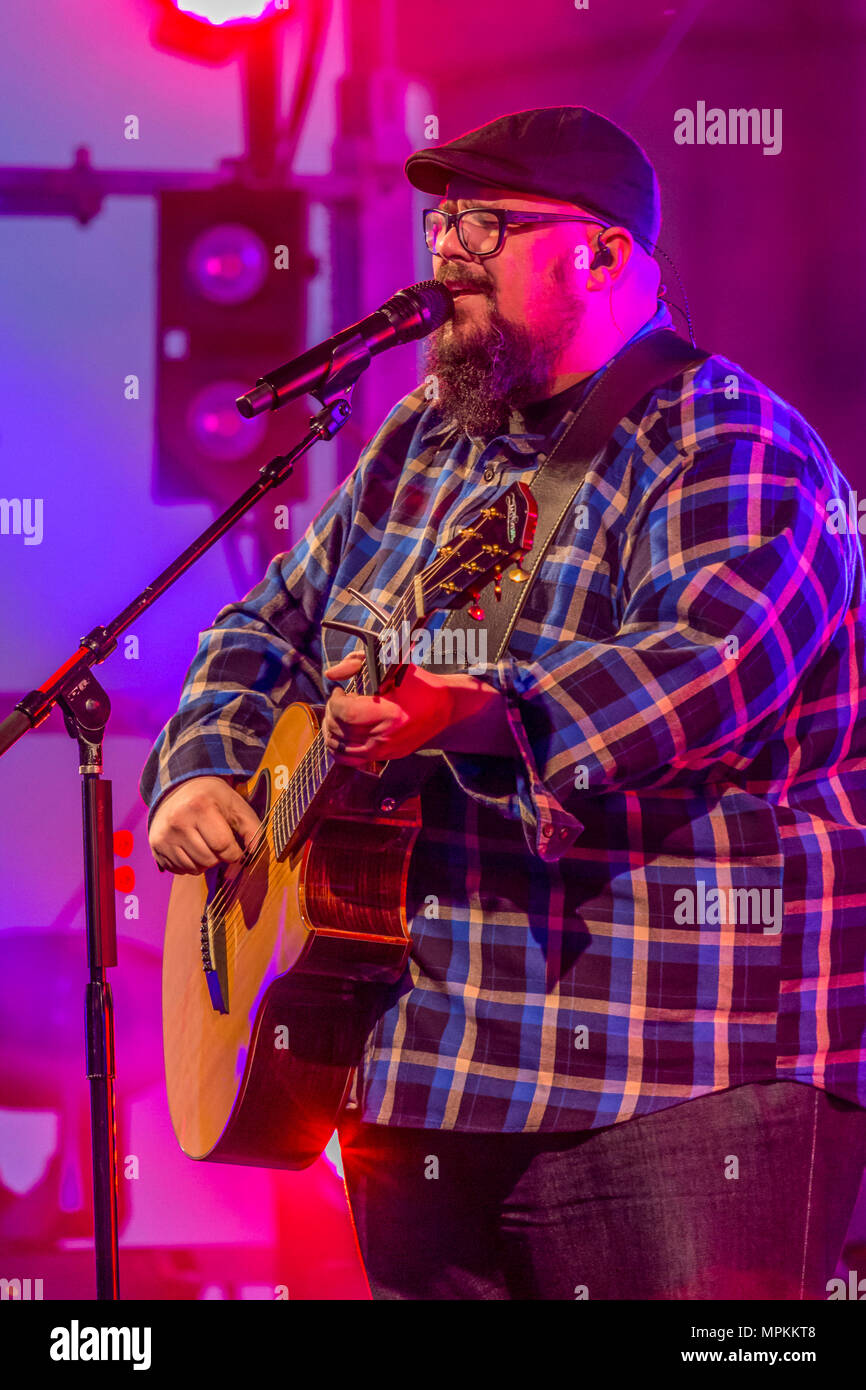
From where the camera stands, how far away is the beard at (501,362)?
1966 mm

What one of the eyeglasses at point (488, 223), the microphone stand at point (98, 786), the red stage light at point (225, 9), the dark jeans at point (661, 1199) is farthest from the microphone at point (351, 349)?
the red stage light at point (225, 9)

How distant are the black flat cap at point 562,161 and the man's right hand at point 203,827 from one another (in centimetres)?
99

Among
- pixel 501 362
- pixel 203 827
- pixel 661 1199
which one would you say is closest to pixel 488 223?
pixel 501 362

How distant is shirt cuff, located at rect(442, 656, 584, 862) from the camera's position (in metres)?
1.44

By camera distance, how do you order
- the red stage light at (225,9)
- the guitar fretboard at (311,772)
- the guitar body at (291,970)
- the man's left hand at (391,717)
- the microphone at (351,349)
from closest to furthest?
the man's left hand at (391,717)
the guitar fretboard at (311,772)
the guitar body at (291,970)
the microphone at (351,349)
the red stage light at (225,9)

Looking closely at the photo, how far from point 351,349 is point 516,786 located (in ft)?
2.37

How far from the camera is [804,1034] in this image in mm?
1650

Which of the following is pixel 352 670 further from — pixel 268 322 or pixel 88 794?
pixel 268 322

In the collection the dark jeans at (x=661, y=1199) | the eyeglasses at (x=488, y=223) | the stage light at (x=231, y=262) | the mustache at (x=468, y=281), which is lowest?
the dark jeans at (x=661, y=1199)

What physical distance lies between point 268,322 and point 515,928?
67.0 inches

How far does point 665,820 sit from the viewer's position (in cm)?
166

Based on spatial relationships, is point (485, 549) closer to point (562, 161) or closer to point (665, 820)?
point (665, 820)

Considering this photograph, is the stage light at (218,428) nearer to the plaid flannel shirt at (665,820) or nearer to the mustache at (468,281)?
the mustache at (468,281)
